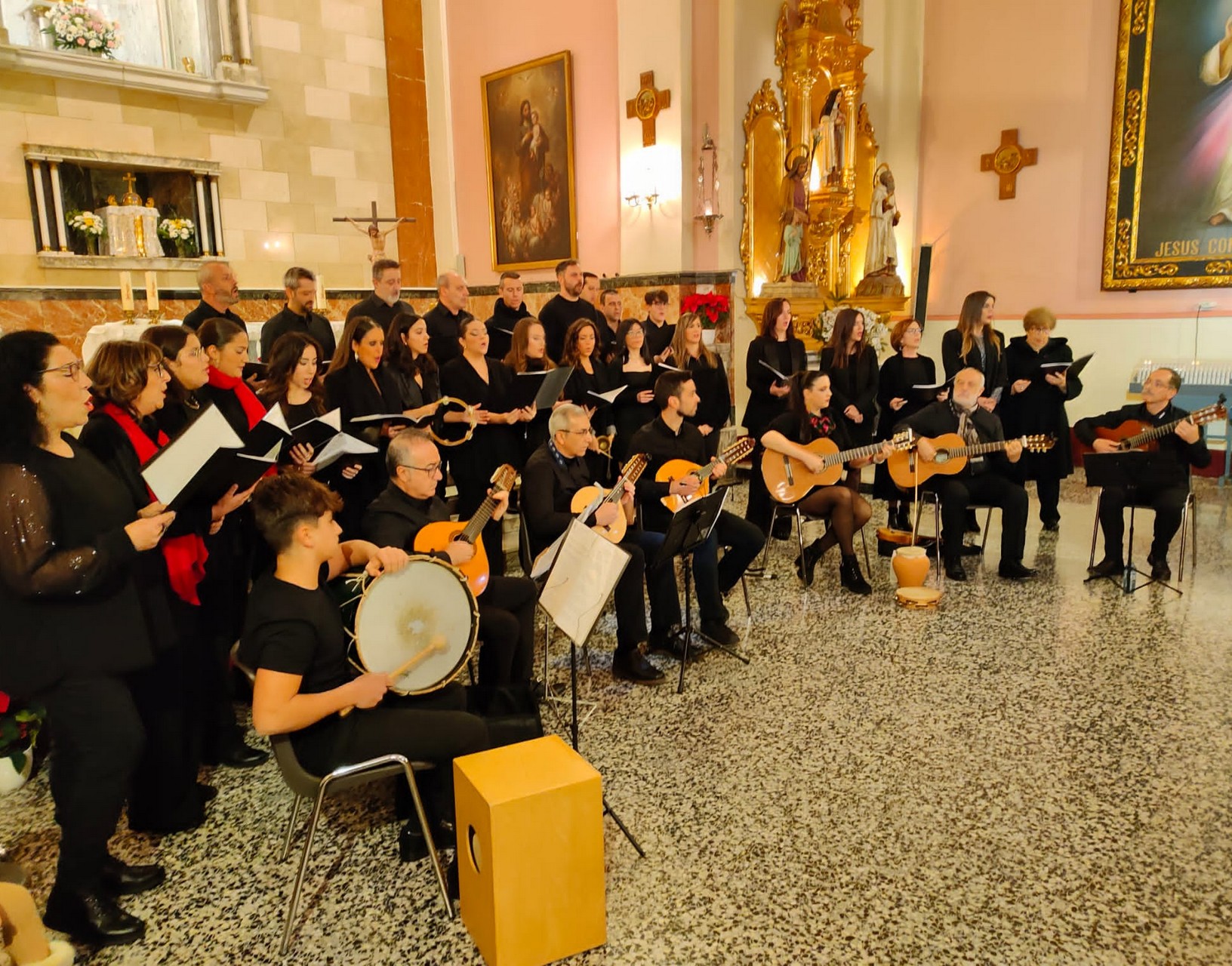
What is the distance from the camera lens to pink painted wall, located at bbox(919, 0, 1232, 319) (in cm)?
870

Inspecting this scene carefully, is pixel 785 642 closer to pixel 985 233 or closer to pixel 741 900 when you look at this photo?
pixel 741 900

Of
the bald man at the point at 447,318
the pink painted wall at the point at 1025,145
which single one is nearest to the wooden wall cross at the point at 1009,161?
the pink painted wall at the point at 1025,145

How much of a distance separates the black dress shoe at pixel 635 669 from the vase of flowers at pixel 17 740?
2.32m

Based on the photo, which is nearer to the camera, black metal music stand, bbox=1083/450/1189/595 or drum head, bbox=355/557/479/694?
drum head, bbox=355/557/479/694

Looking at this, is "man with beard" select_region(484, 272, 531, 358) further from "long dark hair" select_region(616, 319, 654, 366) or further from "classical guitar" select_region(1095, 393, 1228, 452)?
"classical guitar" select_region(1095, 393, 1228, 452)

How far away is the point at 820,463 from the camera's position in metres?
5.15

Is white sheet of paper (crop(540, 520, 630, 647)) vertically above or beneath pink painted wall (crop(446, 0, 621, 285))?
beneath

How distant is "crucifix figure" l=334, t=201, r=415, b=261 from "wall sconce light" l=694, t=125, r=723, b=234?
2.99 m

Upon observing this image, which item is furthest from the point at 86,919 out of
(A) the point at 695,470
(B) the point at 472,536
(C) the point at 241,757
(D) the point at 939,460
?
(D) the point at 939,460

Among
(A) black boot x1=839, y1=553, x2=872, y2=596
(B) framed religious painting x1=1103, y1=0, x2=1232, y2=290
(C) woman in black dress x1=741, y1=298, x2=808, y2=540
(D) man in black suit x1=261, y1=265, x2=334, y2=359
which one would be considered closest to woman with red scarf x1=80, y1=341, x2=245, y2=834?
(D) man in black suit x1=261, y1=265, x2=334, y2=359

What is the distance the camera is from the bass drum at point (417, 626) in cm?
245

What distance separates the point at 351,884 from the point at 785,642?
8.20 feet

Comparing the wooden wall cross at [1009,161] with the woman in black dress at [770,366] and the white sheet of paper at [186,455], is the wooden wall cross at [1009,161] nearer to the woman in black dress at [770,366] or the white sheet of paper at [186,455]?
the woman in black dress at [770,366]

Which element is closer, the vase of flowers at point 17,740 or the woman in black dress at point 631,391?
the vase of flowers at point 17,740
